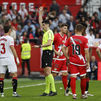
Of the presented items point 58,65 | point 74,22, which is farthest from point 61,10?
point 58,65

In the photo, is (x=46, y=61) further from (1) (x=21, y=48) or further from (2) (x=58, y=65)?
(1) (x=21, y=48)

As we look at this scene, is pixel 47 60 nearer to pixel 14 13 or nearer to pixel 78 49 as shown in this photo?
pixel 78 49

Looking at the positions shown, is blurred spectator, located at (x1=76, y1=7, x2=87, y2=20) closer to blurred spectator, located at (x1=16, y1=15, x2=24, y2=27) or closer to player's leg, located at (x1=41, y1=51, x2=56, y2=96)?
blurred spectator, located at (x1=16, y1=15, x2=24, y2=27)

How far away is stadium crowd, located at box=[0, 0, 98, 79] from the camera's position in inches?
1083

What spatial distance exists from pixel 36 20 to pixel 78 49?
16580mm

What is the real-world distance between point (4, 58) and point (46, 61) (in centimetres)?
128

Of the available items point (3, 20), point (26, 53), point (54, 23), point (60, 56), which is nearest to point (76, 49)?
point (60, 56)

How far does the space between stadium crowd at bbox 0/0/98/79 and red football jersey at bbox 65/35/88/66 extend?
46.6 ft

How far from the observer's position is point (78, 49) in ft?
41.8

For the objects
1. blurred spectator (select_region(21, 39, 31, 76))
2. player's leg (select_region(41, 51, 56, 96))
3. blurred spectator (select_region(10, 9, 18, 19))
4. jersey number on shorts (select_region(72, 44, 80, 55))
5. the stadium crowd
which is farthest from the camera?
blurred spectator (select_region(10, 9, 18, 19))

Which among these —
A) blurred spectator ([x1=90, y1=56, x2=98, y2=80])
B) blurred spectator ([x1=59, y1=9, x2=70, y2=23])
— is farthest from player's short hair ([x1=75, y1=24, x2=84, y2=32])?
blurred spectator ([x1=59, y1=9, x2=70, y2=23])

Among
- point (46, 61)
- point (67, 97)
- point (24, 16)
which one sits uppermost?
point (24, 16)

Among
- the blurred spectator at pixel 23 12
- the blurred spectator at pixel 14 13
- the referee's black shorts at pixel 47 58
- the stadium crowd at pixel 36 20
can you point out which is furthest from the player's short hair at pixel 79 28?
the blurred spectator at pixel 23 12

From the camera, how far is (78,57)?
12.8 meters
